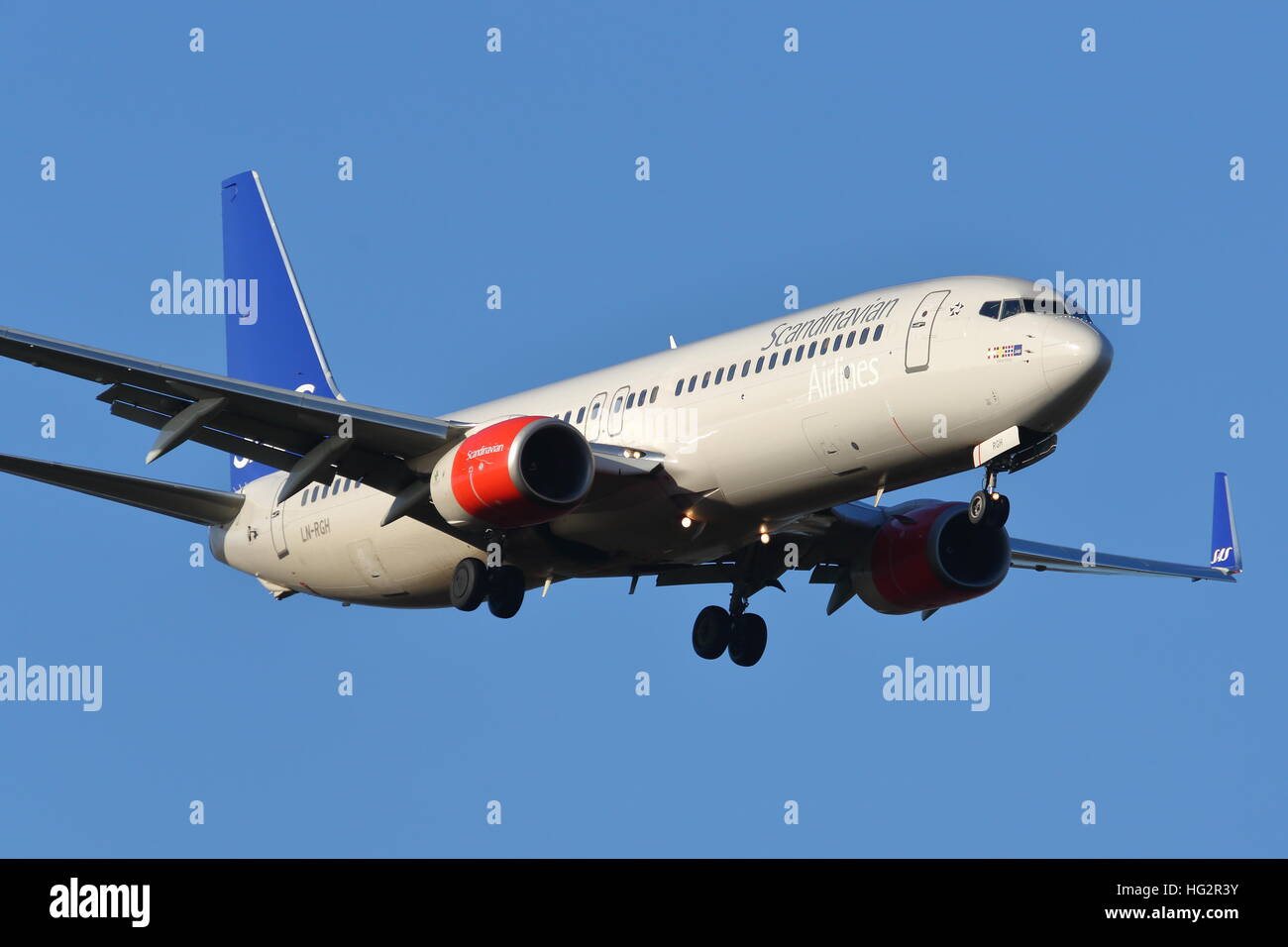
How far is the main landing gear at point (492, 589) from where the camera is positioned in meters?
39.8

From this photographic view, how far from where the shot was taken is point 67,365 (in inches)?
1443

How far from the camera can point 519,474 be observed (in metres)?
37.2

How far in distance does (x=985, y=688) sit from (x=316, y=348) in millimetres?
19574

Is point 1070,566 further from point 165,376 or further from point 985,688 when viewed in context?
point 165,376

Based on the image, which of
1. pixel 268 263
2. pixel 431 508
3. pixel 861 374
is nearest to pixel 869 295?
pixel 861 374

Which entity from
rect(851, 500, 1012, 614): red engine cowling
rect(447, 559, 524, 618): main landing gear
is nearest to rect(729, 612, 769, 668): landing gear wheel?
rect(851, 500, 1012, 614): red engine cowling

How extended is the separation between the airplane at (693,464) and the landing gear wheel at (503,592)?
0.04m

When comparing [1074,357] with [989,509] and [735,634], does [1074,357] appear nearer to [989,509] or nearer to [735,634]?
[989,509]

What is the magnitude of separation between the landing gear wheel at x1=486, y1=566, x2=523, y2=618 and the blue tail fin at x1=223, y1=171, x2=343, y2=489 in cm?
1197

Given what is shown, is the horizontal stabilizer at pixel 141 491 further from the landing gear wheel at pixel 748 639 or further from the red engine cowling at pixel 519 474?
the landing gear wheel at pixel 748 639

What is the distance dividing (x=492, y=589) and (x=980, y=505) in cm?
991

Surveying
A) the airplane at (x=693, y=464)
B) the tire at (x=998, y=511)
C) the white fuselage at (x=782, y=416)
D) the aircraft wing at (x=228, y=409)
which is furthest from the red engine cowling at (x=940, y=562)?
the aircraft wing at (x=228, y=409)

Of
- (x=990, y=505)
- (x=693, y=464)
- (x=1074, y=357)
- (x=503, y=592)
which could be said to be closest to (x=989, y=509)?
(x=990, y=505)

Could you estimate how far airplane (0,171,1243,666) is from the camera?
116 feet
